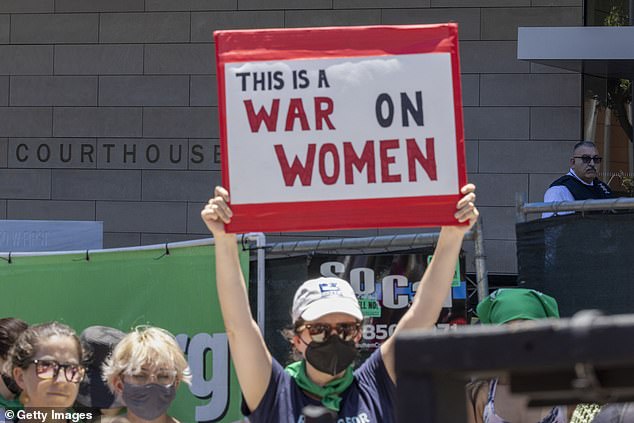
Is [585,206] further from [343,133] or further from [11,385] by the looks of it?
[11,385]

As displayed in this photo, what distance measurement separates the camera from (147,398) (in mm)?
4199

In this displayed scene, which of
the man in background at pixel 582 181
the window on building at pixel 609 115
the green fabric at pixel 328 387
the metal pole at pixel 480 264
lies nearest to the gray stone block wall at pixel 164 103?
the window on building at pixel 609 115

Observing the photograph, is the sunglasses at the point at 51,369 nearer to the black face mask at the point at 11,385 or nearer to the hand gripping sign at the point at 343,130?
the black face mask at the point at 11,385

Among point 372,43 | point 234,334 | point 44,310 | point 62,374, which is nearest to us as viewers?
point 234,334

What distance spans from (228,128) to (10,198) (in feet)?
29.2

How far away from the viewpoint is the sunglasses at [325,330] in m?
3.38

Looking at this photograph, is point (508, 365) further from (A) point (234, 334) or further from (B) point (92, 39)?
(B) point (92, 39)

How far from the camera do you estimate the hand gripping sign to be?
11.4 feet

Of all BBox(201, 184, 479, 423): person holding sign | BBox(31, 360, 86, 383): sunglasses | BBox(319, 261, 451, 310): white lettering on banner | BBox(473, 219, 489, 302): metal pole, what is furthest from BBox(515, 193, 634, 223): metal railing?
BBox(31, 360, 86, 383): sunglasses

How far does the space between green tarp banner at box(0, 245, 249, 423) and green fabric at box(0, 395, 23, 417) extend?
36.6 inches

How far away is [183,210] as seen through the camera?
37.9 ft

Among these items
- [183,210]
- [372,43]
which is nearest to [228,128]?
[372,43]
